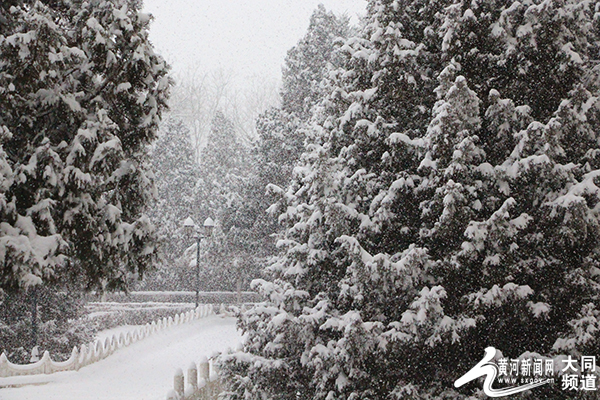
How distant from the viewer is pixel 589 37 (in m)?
7.98

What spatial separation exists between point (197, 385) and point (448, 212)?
817cm

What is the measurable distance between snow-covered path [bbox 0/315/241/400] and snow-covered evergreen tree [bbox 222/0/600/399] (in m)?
7.09

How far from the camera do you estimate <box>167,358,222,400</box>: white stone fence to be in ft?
36.4

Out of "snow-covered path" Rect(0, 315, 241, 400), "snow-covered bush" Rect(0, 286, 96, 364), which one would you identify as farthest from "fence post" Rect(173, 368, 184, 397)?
"snow-covered bush" Rect(0, 286, 96, 364)

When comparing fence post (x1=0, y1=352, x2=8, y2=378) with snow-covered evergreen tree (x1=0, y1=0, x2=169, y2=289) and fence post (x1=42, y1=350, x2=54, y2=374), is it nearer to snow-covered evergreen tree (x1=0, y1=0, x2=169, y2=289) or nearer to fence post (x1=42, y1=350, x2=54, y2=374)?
fence post (x1=42, y1=350, x2=54, y2=374)

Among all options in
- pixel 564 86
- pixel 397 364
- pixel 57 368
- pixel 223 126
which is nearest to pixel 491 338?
pixel 397 364

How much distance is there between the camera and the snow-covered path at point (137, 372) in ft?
44.4

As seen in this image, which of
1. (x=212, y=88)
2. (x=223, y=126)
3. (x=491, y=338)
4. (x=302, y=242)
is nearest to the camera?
(x=491, y=338)

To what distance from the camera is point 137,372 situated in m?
16.4

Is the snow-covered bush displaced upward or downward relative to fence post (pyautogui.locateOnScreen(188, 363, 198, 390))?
upward

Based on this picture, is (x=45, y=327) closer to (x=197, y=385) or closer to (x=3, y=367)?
(x=3, y=367)

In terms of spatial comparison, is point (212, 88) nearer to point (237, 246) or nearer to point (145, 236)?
point (237, 246)

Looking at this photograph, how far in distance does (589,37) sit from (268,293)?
564cm

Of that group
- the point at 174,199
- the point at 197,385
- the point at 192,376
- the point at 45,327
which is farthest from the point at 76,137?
the point at 174,199
